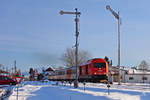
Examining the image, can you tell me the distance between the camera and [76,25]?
27703mm

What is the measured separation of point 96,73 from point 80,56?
5715cm

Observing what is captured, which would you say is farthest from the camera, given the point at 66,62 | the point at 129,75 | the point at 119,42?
the point at 66,62

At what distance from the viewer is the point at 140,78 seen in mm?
82875

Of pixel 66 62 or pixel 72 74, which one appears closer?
pixel 72 74

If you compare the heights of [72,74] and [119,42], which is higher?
[119,42]

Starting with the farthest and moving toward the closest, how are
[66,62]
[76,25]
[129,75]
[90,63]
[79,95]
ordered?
[66,62]
[129,75]
[90,63]
[76,25]
[79,95]

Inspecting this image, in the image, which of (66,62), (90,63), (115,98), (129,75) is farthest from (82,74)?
(66,62)

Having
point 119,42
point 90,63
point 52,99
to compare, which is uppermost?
point 119,42

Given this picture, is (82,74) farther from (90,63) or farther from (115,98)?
(115,98)

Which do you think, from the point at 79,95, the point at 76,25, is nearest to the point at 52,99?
the point at 79,95

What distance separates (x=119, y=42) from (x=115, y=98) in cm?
2282

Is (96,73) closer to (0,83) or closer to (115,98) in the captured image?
(0,83)

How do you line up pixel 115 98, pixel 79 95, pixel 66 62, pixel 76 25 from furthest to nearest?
pixel 66 62
pixel 76 25
pixel 79 95
pixel 115 98

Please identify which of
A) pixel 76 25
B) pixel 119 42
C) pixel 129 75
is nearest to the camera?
pixel 76 25
